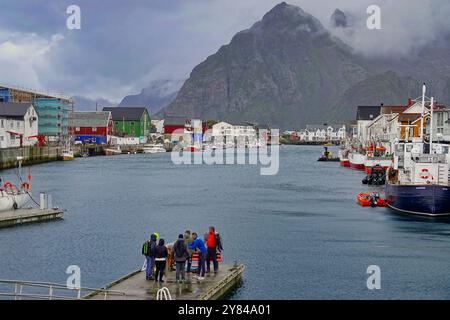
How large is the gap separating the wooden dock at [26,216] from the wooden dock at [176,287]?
23.0 metres

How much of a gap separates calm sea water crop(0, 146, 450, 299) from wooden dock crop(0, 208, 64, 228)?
43.2 inches

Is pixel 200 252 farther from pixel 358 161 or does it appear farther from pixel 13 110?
pixel 13 110

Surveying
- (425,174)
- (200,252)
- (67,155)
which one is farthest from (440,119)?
(67,155)

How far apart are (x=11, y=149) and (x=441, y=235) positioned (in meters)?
89.6

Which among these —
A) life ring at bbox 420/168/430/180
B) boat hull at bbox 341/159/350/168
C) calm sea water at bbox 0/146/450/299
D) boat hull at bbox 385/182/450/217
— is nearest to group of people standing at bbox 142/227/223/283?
calm sea water at bbox 0/146/450/299

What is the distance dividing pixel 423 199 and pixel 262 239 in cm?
1682

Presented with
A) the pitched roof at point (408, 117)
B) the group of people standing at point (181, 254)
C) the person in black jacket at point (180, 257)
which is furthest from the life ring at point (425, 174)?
the pitched roof at point (408, 117)

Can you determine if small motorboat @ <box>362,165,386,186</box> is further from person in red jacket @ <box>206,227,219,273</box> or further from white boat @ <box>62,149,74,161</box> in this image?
white boat @ <box>62,149,74,161</box>

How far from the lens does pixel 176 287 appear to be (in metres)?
29.3

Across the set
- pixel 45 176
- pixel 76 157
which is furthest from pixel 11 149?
pixel 76 157

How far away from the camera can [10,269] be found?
38.1 m

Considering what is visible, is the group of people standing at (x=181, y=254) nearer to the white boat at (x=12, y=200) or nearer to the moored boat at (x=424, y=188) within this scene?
the white boat at (x=12, y=200)
